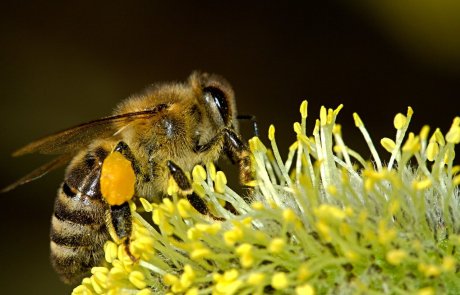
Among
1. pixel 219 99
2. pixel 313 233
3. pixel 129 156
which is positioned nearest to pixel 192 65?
pixel 219 99

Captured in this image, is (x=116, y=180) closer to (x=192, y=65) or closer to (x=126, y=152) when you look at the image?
(x=126, y=152)

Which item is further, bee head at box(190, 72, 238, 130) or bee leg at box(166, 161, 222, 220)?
bee head at box(190, 72, 238, 130)

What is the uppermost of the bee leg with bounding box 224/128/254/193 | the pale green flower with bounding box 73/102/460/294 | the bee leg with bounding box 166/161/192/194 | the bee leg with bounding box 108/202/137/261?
the bee leg with bounding box 224/128/254/193

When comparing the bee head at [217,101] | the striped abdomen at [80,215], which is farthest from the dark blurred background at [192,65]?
the striped abdomen at [80,215]

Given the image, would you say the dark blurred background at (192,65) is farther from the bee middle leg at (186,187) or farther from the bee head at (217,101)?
the bee middle leg at (186,187)

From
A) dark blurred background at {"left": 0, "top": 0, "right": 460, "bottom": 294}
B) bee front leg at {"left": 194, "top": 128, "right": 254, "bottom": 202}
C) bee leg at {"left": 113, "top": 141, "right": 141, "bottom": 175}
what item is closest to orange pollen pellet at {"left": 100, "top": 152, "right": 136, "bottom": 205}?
bee leg at {"left": 113, "top": 141, "right": 141, "bottom": 175}

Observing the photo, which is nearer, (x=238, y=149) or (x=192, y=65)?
(x=238, y=149)

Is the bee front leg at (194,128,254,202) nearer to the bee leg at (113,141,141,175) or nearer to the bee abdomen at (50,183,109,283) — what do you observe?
the bee leg at (113,141,141,175)
